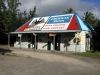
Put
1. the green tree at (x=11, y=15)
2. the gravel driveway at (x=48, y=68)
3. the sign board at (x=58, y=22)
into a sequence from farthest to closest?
the green tree at (x=11, y=15), the sign board at (x=58, y=22), the gravel driveway at (x=48, y=68)

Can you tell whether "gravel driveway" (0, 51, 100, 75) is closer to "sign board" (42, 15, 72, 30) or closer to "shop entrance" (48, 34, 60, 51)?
"sign board" (42, 15, 72, 30)

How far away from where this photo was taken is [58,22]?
120 feet

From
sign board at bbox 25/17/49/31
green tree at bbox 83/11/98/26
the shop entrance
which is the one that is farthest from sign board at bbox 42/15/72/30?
green tree at bbox 83/11/98/26

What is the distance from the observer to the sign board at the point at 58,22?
35622mm

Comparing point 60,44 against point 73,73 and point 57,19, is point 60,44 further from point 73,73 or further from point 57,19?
point 73,73

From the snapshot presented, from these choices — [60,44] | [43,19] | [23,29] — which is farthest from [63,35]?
[23,29]

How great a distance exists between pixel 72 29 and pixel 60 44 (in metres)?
2.98

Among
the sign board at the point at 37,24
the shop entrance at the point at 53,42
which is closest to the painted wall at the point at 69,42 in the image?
the shop entrance at the point at 53,42

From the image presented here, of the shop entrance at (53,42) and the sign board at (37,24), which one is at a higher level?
the sign board at (37,24)

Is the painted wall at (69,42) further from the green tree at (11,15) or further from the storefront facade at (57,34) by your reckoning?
the green tree at (11,15)

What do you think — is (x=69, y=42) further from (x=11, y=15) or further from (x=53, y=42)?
(x=11, y=15)

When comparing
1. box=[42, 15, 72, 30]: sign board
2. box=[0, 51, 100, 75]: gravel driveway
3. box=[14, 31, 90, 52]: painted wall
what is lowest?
box=[0, 51, 100, 75]: gravel driveway

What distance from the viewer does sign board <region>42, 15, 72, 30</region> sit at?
35.6m

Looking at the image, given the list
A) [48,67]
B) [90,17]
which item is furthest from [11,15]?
[48,67]
